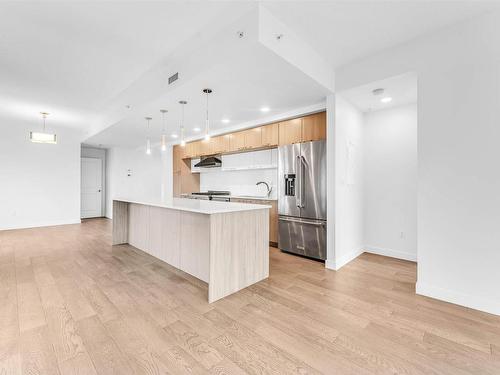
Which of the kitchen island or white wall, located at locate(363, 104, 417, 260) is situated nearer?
the kitchen island

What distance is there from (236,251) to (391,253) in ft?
9.49

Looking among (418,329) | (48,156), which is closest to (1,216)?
(48,156)

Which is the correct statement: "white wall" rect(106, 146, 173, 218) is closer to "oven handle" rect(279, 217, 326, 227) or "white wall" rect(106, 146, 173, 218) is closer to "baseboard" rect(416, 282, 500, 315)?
"oven handle" rect(279, 217, 326, 227)

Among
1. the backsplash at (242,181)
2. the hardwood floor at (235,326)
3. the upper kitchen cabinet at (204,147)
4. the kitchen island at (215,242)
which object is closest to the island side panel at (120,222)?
the kitchen island at (215,242)

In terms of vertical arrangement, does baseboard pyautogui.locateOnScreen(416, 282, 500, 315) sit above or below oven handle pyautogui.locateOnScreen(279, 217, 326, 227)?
below

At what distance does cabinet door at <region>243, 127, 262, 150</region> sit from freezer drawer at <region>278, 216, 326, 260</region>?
162 cm

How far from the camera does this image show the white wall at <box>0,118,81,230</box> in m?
6.23

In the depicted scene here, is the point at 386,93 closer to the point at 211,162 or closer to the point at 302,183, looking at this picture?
the point at 302,183

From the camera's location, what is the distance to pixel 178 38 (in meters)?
2.77

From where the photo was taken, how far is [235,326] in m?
2.04

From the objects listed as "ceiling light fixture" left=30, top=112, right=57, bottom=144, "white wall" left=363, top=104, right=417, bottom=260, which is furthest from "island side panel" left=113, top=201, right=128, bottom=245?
"white wall" left=363, top=104, right=417, bottom=260

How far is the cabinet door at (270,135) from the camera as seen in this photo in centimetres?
454

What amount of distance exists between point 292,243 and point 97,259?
320 centimetres

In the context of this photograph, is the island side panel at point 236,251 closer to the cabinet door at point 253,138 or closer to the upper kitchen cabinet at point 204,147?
the cabinet door at point 253,138
